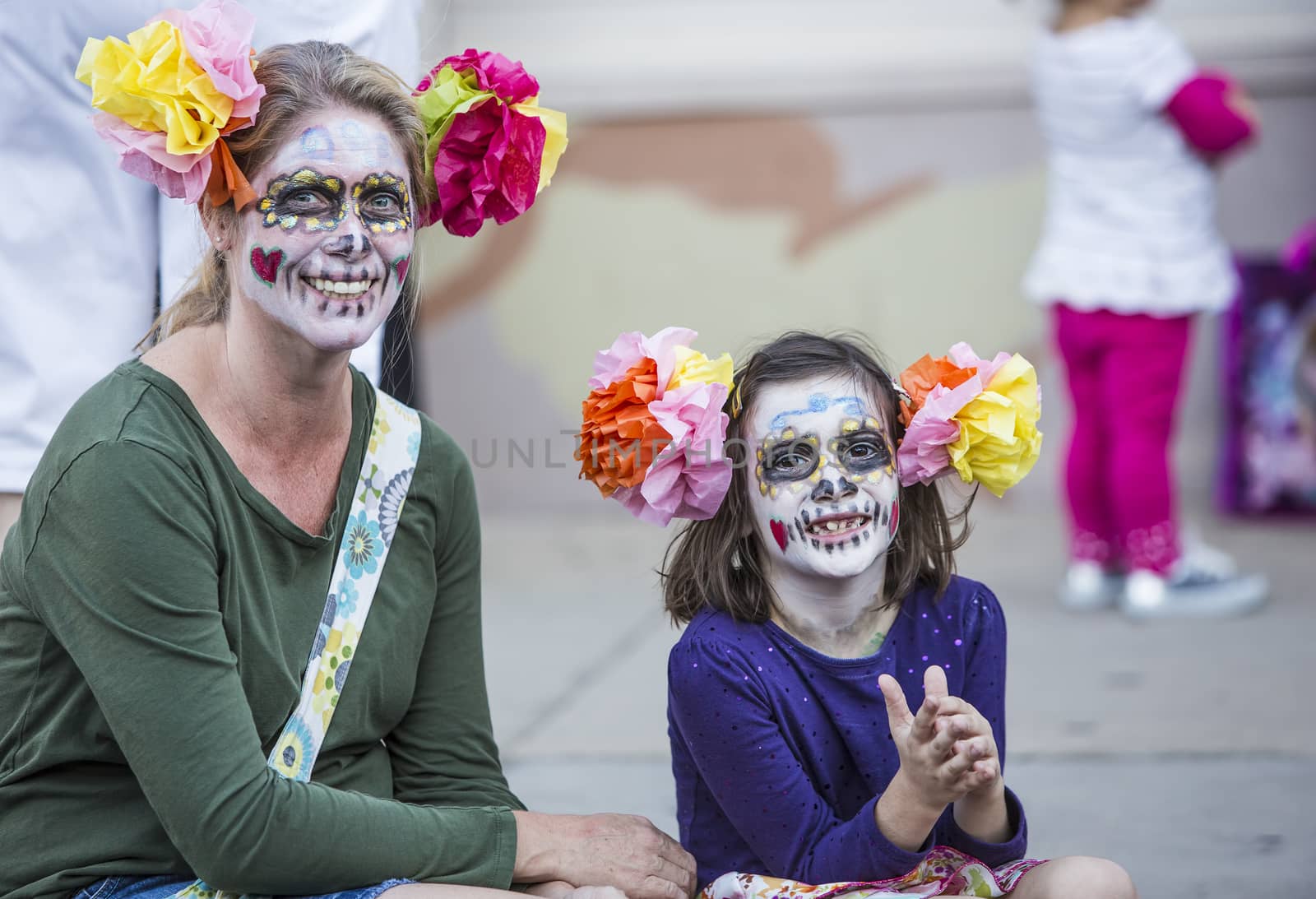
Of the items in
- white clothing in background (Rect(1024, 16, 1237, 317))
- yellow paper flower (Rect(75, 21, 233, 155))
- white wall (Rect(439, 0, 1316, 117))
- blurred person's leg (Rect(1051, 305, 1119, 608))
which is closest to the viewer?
yellow paper flower (Rect(75, 21, 233, 155))

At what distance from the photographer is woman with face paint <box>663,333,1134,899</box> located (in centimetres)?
235

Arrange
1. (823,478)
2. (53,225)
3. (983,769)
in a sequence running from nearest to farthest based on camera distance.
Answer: (983,769) → (823,478) → (53,225)

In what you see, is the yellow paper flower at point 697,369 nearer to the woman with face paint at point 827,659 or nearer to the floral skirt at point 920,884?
the woman with face paint at point 827,659

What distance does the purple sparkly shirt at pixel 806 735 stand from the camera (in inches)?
93.5

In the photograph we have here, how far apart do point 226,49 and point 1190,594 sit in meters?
4.05

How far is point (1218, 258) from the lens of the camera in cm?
536

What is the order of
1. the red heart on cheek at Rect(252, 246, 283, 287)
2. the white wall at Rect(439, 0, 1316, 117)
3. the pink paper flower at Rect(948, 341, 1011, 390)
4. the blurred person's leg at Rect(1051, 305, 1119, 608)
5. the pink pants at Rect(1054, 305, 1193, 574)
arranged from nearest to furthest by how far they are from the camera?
the red heart on cheek at Rect(252, 246, 283, 287) → the pink paper flower at Rect(948, 341, 1011, 390) → the pink pants at Rect(1054, 305, 1193, 574) → the blurred person's leg at Rect(1051, 305, 1119, 608) → the white wall at Rect(439, 0, 1316, 117)

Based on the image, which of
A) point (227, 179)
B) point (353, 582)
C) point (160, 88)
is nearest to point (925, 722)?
point (353, 582)

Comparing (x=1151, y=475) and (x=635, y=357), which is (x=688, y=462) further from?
(x=1151, y=475)

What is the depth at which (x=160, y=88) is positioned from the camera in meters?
2.20

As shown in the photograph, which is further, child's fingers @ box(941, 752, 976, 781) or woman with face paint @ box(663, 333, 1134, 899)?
woman with face paint @ box(663, 333, 1134, 899)

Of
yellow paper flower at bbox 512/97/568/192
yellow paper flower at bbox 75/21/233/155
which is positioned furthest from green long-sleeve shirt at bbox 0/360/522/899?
yellow paper flower at bbox 512/97/568/192

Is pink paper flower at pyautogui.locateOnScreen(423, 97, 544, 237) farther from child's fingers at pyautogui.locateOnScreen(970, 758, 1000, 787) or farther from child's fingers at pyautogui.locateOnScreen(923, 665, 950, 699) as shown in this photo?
child's fingers at pyautogui.locateOnScreen(970, 758, 1000, 787)

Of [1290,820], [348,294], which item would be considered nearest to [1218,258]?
[1290,820]
